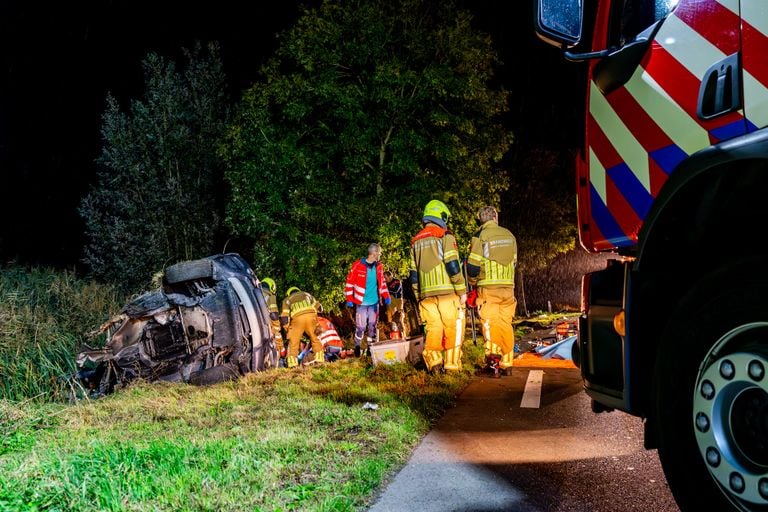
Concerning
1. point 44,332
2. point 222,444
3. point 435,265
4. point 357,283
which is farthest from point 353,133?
point 222,444

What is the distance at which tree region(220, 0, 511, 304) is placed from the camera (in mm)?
11359

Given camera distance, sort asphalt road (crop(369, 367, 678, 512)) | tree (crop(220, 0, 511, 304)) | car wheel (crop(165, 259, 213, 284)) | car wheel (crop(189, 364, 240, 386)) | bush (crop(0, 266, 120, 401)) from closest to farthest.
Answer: asphalt road (crop(369, 367, 678, 512)) < bush (crop(0, 266, 120, 401)) < car wheel (crop(189, 364, 240, 386)) < car wheel (crop(165, 259, 213, 284)) < tree (crop(220, 0, 511, 304))

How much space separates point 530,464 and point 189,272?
5120 mm

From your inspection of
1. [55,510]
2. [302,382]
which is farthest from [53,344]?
[55,510]

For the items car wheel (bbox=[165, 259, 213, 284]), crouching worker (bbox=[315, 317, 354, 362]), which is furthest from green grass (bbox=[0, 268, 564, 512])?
crouching worker (bbox=[315, 317, 354, 362])

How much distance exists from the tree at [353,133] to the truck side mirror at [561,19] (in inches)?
336

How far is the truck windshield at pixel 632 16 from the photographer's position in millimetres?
2643

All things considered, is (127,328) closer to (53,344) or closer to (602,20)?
(53,344)

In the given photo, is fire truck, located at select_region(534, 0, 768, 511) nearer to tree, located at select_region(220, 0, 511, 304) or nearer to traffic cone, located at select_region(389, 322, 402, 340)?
traffic cone, located at select_region(389, 322, 402, 340)

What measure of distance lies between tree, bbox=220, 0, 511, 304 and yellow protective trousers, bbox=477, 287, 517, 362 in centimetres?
460

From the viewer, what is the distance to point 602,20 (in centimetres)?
296

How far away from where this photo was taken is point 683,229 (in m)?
2.23

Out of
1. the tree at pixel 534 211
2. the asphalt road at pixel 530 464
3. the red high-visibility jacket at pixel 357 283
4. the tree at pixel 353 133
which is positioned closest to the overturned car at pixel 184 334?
the red high-visibility jacket at pixel 357 283

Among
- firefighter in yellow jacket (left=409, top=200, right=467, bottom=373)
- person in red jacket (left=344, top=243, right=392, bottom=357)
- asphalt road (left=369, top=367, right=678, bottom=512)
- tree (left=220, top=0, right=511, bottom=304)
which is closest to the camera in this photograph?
asphalt road (left=369, top=367, right=678, bottom=512)
